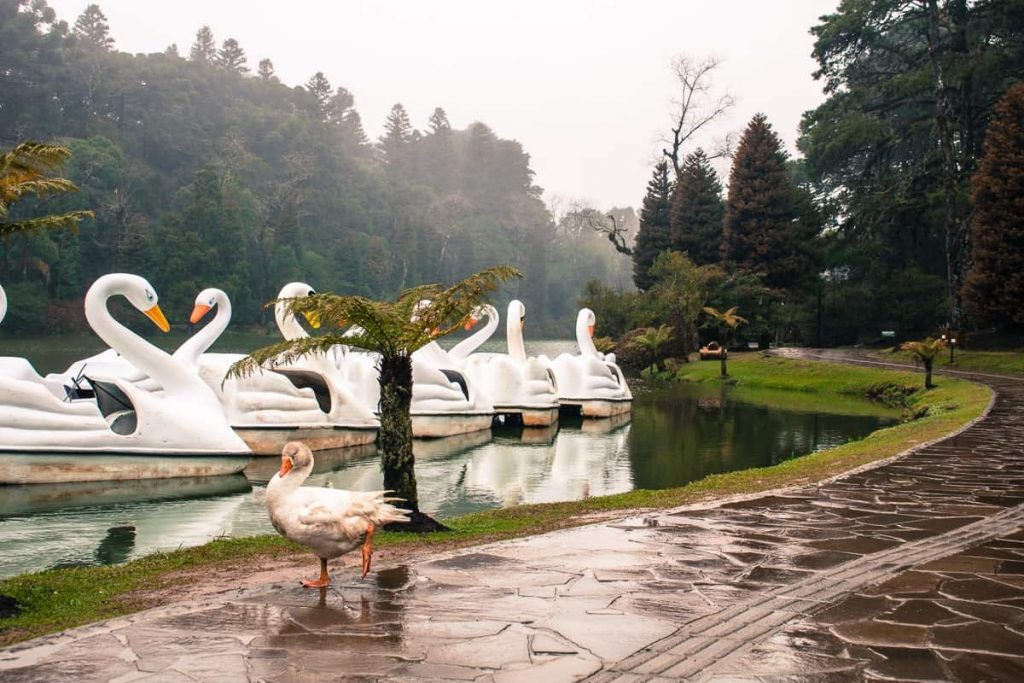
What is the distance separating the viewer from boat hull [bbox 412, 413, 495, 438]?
21562 millimetres

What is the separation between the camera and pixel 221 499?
13867 mm

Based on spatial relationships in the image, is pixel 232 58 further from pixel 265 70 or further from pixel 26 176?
pixel 26 176

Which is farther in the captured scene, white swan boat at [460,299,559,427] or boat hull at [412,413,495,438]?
white swan boat at [460,299,559,427]

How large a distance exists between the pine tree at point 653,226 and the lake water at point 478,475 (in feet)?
101

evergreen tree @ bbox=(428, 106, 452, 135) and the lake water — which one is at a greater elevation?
evergreen tree @ bbox=(428, 106, 452, 135)

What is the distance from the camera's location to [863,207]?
44.6 m

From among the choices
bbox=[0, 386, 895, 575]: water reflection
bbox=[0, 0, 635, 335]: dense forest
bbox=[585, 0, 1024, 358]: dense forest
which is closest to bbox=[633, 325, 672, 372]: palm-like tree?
bbox=[585, 0, 1024, 358]: dense forest

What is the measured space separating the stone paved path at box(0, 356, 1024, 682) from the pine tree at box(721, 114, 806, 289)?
41411 mm

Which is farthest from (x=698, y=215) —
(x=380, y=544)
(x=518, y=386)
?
(x=380, y=544)

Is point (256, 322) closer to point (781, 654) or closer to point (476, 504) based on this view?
point (476, 504)

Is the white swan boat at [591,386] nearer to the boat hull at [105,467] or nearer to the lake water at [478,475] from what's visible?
the lake water at [478,475]

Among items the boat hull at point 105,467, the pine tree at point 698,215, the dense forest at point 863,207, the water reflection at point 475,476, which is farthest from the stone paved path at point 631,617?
the pine tree at point 698,215

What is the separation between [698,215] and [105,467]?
150 ft

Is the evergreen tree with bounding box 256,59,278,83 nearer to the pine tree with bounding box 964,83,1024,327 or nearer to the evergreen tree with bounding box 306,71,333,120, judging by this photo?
the evergreen tree with bounding box 306,71,333,120
